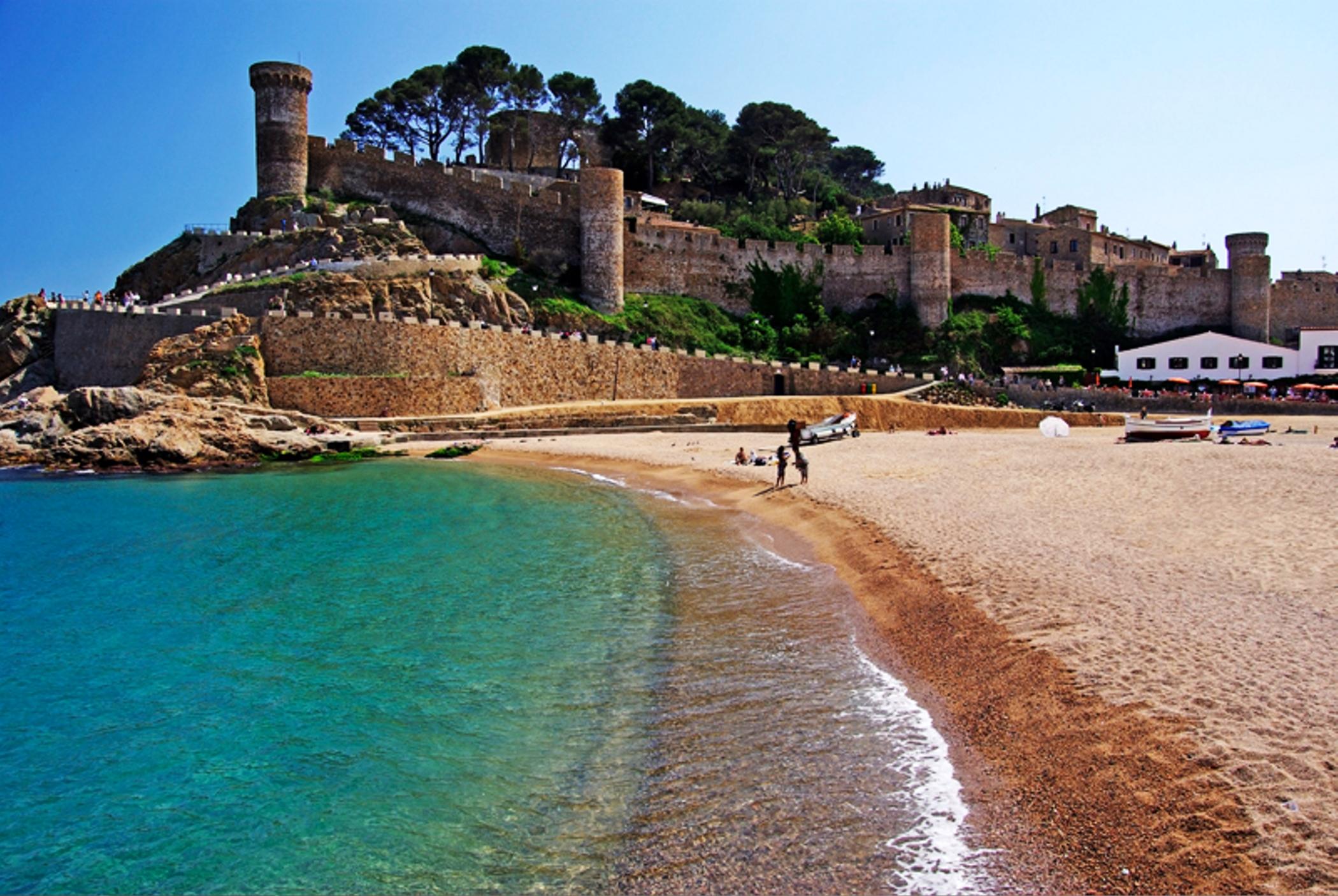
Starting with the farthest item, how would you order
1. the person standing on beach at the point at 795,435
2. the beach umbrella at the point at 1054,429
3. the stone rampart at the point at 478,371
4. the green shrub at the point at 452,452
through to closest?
1. the stone rampart at the point at 478,371
2. the beach umbrella at the point at 1054,429
3. the green shrub at the point at 452,452
4. the person standing on beach at the point at 795,435

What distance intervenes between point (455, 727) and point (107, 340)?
2588cm

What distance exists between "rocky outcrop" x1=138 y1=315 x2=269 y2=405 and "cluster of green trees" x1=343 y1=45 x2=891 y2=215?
25.5 metres

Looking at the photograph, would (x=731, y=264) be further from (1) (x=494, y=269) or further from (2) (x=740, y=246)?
(1) (x=494, y=269)

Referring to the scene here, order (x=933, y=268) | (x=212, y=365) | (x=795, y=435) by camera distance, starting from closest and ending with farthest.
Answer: (x=795, y=435) < (x=212, y=365) < (x=933, y=268)

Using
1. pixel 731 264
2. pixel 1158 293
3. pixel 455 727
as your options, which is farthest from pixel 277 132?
pixel 1158 293

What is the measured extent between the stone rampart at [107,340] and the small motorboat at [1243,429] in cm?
2578

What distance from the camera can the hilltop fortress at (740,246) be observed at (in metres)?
37.2

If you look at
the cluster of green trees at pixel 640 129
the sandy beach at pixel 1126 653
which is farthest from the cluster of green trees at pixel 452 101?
the sandy beach at pixel 1126 653

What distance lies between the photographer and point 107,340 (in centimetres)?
2772

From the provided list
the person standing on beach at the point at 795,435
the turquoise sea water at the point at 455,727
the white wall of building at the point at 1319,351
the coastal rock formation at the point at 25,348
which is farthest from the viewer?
the white wall of building at the point at 1319,351

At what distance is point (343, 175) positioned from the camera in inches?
1484

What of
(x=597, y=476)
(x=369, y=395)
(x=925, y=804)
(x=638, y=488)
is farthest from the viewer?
(x=369, y=395)

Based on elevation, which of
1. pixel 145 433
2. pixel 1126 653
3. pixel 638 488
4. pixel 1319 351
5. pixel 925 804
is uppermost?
pixel 1319 351

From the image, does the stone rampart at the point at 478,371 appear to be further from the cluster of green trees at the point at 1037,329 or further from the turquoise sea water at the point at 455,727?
the turquoise sea water at the point at 455,727
